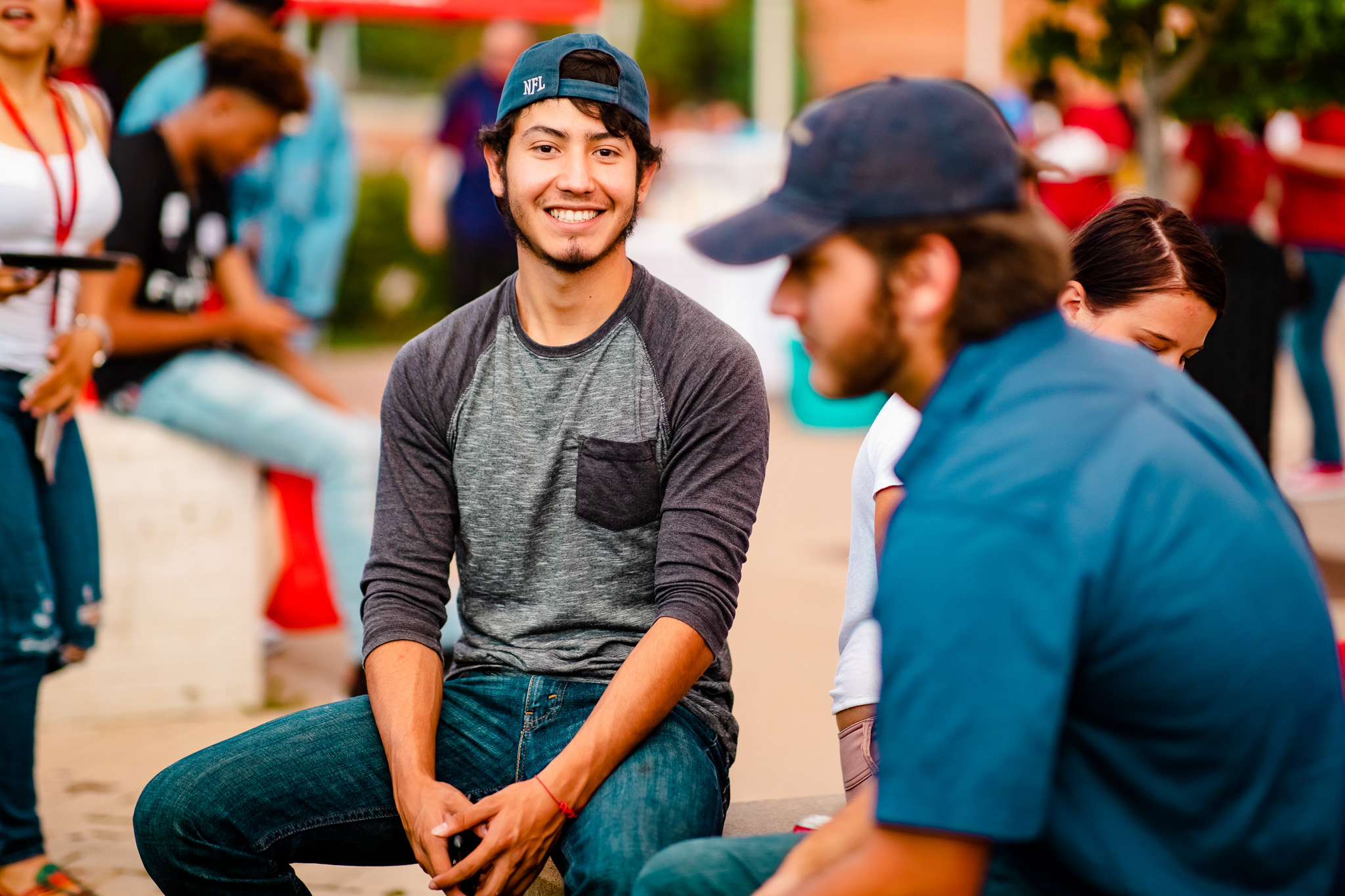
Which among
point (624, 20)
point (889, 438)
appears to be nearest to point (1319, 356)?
point (889, 438)

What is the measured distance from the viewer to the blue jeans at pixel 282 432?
427 cm

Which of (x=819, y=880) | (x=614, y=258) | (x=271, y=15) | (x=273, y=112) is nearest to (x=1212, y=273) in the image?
(x=614, y=258)

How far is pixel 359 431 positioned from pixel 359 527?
33 cm

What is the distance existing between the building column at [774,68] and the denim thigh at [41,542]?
23.8 m

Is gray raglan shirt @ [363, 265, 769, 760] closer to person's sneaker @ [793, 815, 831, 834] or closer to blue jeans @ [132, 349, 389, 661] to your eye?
person's sneaker @ [793, 815, 831, 834]

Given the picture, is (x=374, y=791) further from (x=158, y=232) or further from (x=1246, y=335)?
(x=1246, y=335)

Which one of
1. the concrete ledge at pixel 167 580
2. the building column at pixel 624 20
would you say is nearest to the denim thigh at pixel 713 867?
the concrete ledge at pixel 167 580

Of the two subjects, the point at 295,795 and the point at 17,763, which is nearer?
the point at 295,795

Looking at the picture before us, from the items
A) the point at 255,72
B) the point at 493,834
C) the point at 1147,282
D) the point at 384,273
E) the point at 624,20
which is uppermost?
the point at 255,72

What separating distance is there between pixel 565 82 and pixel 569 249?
31cm

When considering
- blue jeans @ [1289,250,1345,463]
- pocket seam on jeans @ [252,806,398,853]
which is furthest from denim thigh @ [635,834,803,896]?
blue jeans @ [1289,250,1345,463]

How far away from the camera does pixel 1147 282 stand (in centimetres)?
251

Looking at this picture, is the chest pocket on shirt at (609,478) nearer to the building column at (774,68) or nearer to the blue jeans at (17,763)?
the blue jeans at (17,763)

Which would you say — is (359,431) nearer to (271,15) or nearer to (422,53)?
(271,15)
